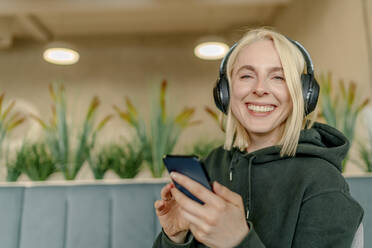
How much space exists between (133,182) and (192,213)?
0.94 meters

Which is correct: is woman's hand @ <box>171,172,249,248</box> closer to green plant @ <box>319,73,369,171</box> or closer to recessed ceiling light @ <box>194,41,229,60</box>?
green plant @ <box>319,73,369,171</box>

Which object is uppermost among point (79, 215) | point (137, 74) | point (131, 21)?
point (131, 21)

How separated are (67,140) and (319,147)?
127 cm

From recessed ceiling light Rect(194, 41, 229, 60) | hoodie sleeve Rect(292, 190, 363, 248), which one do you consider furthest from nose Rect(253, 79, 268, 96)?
recessed ceiling light Rect(194, 41, 229, 60)

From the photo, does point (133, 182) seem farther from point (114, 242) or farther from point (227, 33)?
point (227, 33)

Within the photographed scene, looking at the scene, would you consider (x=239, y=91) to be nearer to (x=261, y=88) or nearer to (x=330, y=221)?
(x=261, y=88)

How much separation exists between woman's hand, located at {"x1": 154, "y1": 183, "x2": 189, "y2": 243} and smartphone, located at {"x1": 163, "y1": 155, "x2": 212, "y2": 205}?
0.22 metres

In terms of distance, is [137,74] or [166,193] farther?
[137,74]

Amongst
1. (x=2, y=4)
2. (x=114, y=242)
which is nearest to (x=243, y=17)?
(x=2, y=4)

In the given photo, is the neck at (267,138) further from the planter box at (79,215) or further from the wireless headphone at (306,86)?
the planter box at (79,215)

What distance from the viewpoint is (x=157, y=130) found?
170 centimetres

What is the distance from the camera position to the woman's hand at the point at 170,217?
769mm

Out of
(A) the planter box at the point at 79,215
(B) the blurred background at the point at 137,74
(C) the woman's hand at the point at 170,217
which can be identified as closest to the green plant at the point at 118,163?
(B) the blurred background at the point at 137,74

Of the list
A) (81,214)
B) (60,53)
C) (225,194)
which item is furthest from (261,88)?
(60,53)
